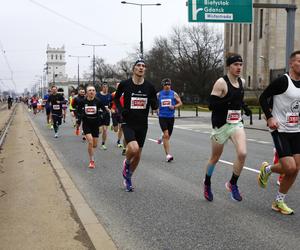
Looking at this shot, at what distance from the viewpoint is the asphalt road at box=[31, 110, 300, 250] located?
476 cm

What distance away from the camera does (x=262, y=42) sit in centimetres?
6919

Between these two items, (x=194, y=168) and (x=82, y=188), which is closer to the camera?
(x=82, y=188)

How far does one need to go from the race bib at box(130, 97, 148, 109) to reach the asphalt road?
4.27 feet

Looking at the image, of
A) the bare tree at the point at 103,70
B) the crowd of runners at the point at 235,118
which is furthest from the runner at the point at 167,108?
the bare tree at the point at 103,70

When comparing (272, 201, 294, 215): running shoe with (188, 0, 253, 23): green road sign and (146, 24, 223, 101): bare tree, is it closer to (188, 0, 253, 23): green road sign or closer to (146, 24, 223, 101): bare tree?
(188, 0, 253, 23): green road sign

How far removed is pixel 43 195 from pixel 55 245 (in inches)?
90.4

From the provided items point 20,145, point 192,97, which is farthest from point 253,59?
point 20,145

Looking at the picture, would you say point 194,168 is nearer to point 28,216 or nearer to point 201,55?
point 28,216

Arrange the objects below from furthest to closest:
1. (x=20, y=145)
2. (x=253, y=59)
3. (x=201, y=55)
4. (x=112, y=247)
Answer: (x=201, y=55), (x=253, y=59), (x=20, y=145), (x=112, y=247)

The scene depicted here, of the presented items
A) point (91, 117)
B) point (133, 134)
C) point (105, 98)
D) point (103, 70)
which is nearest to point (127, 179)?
point (133, 134)

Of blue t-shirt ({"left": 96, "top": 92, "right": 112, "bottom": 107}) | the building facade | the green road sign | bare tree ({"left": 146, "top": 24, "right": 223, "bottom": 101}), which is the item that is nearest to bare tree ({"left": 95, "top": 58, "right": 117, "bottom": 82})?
bare tree ({"left": 146, "top": 24, "right": 223, "bottom": 101})

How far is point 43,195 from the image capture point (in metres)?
6.73

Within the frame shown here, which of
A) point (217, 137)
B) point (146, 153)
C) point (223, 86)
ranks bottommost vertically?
point (146, 153)

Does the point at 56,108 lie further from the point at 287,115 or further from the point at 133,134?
the point at 287,115
